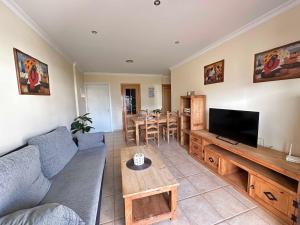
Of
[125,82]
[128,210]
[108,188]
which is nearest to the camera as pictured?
[128,210]

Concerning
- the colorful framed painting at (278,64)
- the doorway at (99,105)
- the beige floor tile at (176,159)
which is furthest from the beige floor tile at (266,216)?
the doorway at (99,105)

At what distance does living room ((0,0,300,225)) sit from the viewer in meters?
1.35

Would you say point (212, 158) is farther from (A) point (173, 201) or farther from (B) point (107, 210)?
(B) point (107, 210)

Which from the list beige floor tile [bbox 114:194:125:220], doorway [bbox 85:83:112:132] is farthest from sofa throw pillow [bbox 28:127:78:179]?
doorway [bbox 85:83:112:132]

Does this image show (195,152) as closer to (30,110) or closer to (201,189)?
(201,189)

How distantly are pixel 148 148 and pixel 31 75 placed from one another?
6.34 feet

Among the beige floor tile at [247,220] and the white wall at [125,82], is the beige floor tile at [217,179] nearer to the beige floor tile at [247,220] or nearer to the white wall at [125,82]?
the beige floor tile at [247,220]

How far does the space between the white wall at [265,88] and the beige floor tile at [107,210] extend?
90.0 inches

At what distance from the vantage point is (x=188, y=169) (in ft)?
8.25

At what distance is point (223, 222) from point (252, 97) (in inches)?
68.3

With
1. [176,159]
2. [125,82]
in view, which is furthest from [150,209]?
[125,82]

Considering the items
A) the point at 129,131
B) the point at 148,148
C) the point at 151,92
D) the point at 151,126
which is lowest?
the point at 129,131

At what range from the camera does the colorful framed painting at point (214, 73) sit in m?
2.71

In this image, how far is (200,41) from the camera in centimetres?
266
